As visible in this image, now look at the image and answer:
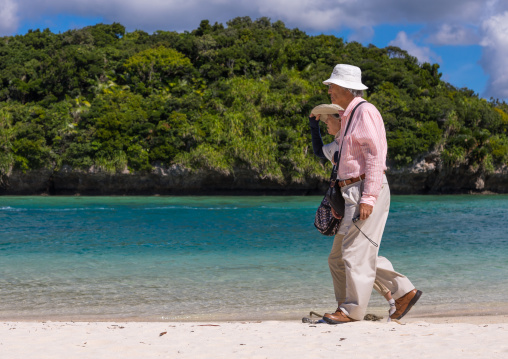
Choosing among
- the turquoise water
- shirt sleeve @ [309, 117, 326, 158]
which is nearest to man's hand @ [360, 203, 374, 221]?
shirt sleeve @ [309, 117, 326, 158]

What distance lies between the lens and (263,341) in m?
3.84

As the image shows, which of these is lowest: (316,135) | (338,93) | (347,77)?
(316,135)

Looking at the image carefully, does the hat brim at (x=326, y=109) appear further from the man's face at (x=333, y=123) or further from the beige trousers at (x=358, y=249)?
the beige trousers at (x=358, y=249)

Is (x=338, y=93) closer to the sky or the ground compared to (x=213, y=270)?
closer to the sky

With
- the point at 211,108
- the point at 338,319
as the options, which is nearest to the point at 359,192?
the point at 338,319

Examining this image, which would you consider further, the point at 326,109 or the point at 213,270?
the point at 213,270

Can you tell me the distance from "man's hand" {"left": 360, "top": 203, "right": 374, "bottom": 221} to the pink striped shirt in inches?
1.0

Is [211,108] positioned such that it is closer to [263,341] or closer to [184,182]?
[184,182]

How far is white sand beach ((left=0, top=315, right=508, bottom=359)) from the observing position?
345cm

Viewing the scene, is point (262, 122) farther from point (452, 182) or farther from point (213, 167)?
point (452, 182)

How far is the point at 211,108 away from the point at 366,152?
143ft

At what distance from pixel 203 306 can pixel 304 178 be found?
37.7 m

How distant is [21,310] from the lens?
245 inches

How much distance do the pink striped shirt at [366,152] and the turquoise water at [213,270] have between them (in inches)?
92.7
